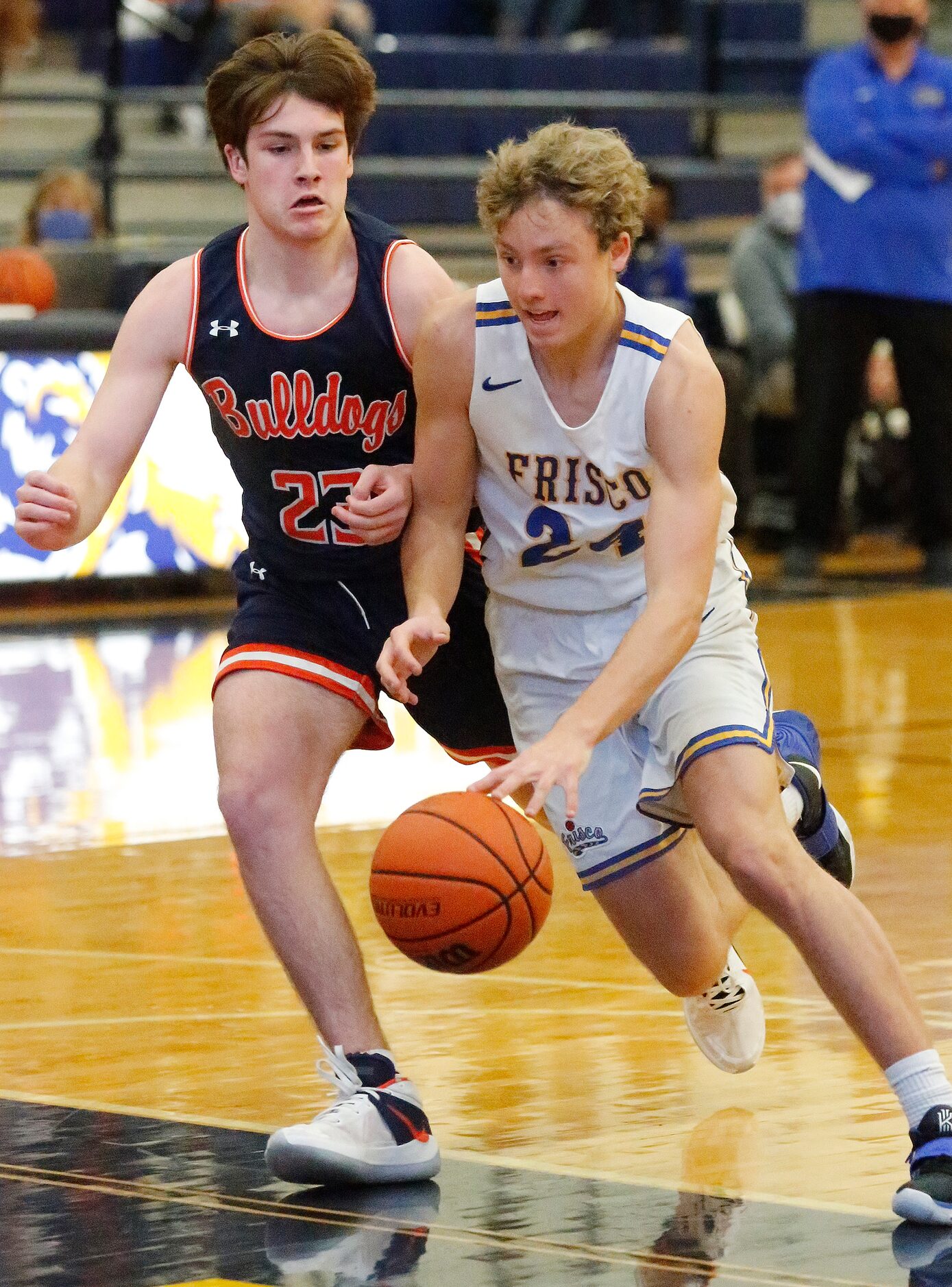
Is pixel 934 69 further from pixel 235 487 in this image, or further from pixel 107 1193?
pixel 107 1193

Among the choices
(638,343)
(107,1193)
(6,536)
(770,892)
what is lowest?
(6,536)

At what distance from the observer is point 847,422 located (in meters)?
11.0

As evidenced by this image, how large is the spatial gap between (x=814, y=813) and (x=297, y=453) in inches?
45.2

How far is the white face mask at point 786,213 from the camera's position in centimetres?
1274

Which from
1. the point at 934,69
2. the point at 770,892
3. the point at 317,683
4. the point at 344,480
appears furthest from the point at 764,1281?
the point at 934,69

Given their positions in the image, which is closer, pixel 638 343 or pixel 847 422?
pixel 638 343

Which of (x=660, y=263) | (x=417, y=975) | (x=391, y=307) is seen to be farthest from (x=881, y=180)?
(x=391, y=307)

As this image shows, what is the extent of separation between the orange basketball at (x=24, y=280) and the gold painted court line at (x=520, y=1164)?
7.41m

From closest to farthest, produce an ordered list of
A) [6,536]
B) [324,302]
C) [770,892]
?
[770,892], [324,302], [6,536]

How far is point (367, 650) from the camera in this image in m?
3.96

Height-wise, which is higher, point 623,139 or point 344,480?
point 623,139

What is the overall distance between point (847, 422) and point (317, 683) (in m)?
7.39

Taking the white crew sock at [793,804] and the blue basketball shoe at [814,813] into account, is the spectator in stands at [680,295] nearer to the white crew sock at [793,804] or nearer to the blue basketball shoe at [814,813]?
the blue basketball shoe at [814,813]

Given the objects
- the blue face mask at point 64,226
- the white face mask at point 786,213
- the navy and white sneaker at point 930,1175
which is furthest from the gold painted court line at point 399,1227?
the white face mask at point 786,213
